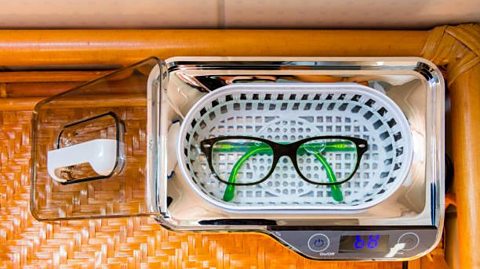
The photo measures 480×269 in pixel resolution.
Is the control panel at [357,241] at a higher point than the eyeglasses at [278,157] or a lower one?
lower

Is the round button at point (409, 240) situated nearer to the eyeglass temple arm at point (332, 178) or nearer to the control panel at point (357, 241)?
the control panel at point (357, 241)

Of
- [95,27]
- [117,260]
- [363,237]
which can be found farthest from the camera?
[117,260]

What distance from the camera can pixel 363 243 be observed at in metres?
0.92

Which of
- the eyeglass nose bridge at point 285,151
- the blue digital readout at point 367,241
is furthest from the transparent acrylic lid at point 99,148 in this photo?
the blue digital readout at point 367,241

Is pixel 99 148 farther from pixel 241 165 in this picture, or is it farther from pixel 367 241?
pixel 367 241

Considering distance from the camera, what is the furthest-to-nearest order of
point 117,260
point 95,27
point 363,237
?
point 117,260
point 95,27
point 363,237

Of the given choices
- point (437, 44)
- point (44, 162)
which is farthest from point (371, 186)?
point (44, 162)

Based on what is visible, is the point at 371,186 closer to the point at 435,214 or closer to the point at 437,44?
the point at 435,214

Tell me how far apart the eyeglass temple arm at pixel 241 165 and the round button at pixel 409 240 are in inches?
4.8

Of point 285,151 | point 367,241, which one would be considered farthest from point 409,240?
point 285,151

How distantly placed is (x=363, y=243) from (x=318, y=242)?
0.07m

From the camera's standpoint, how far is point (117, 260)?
1182mm

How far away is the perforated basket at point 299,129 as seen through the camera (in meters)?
0.95

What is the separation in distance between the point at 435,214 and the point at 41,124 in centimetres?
72
